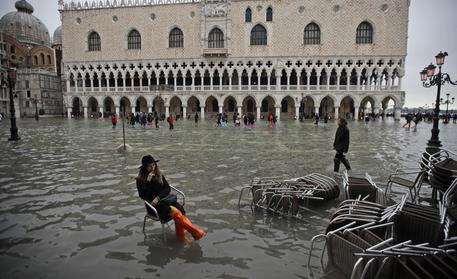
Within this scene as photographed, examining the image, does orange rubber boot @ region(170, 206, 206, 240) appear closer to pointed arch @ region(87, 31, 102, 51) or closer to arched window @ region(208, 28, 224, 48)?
arched window @ region(208, 28, 224, 48)

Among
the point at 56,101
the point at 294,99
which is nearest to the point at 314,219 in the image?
the point at 294,99

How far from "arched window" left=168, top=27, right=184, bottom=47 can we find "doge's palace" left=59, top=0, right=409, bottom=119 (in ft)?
0.45

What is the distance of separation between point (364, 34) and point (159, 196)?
4288 cm

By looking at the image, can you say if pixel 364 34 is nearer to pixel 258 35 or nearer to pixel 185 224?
pixel 258 35

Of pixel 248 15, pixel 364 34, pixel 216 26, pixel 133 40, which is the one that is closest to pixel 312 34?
pixel 364 34

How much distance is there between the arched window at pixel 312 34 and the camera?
4062 centimetres

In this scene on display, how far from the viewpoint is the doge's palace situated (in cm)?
3953

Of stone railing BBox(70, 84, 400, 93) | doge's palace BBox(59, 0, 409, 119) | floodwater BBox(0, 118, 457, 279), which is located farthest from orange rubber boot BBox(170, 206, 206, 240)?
stone railing BBox(70, 84, 400, 93)

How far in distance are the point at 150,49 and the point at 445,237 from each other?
1768 inches

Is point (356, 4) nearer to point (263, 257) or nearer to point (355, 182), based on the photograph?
point (355, 182)

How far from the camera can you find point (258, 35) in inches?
1636

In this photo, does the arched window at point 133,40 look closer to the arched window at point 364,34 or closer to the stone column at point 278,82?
the stone column at point 278,82

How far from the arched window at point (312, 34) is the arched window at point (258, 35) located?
544cm

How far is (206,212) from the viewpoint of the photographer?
5523 millimetres
